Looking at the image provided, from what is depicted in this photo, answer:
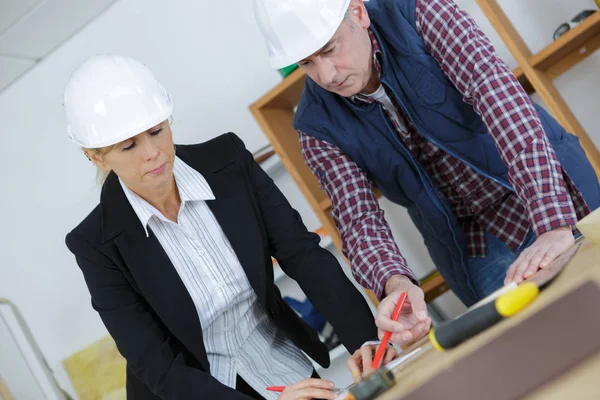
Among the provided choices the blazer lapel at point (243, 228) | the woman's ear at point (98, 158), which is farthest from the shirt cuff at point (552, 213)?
the woman's ear at point (98, 158)

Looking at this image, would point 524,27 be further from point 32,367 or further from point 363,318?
point 32,367

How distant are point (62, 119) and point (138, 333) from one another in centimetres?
199

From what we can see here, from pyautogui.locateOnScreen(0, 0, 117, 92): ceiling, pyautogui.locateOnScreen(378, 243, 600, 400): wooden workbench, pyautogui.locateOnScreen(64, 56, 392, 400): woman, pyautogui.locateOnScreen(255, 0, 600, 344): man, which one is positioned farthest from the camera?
pyautogui.locateOnScreen(0, 0, 117, 92): ceiling

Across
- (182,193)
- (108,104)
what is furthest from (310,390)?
(108,104)

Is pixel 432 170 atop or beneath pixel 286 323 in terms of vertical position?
atop

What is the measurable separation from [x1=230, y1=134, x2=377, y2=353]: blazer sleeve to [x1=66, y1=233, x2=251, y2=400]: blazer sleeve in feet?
0.97

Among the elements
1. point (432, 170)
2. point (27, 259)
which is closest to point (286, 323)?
point (432, 170)

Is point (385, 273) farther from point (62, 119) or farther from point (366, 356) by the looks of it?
point (62, 119)

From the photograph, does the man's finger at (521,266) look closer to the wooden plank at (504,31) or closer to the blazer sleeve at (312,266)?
the blazer sleeve at (312,266)

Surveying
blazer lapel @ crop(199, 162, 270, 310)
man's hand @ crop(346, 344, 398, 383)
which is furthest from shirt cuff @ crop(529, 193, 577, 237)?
blazer lapel @ crop(199, 162, 270, 310)

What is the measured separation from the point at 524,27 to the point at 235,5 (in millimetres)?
1232

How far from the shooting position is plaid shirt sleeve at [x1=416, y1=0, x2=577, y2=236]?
3.84ft

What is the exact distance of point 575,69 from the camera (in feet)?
8.11

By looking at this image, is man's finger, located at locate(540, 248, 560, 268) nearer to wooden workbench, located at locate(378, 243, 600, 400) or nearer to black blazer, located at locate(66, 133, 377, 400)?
wooden workbench, located at locate(378, 243, 600, 400)
